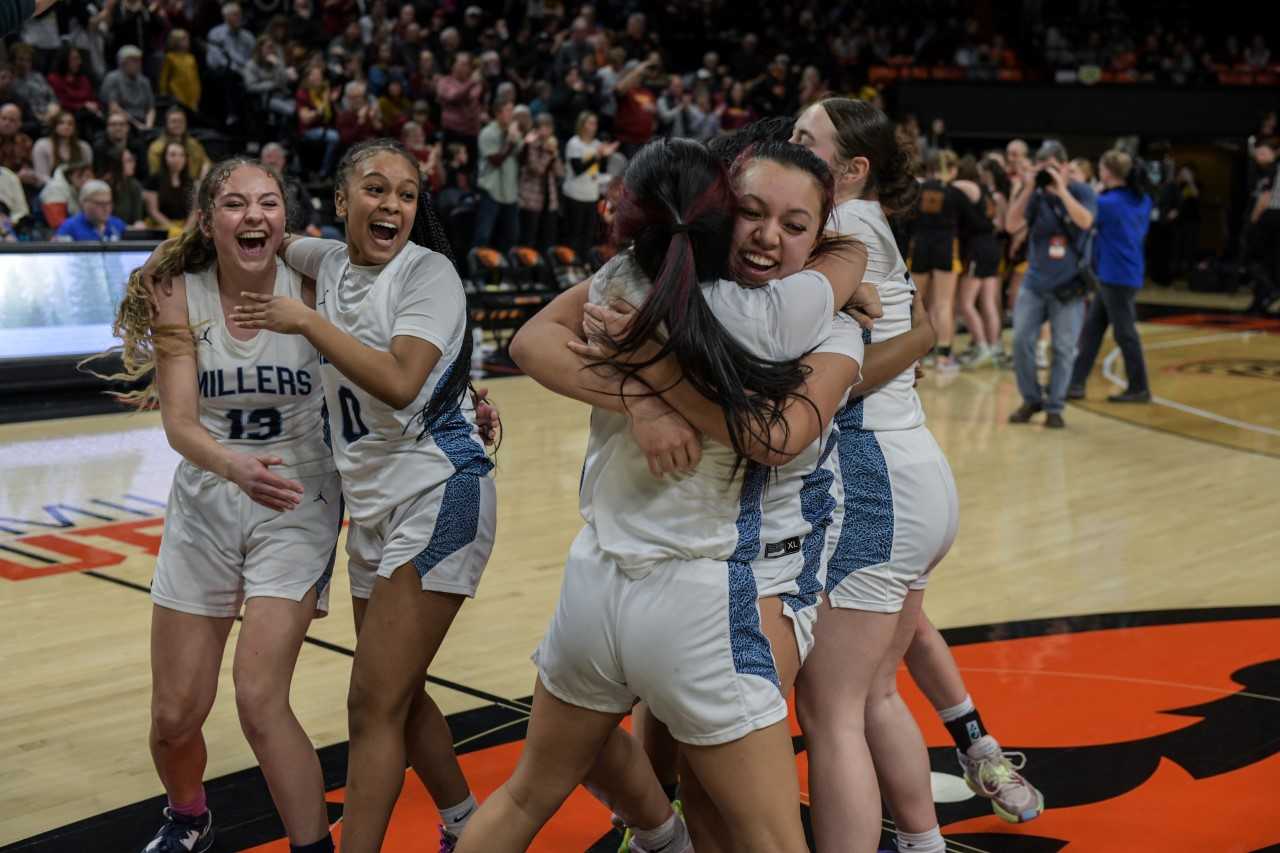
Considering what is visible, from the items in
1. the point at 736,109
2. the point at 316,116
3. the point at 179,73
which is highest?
the point at 179,73

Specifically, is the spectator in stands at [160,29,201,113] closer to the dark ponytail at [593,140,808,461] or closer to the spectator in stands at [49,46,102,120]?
the spectator in stands at [49,46,102,120]

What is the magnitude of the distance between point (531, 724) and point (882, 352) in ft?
3.38

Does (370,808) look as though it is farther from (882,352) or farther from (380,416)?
(882,352)

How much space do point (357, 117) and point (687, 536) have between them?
1169 cm

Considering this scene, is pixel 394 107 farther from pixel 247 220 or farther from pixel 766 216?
pixel 766 216

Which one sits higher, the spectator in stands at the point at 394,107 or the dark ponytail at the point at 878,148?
the dark ponytail at the point at 878,148

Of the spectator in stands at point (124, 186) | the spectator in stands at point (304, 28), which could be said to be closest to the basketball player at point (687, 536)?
the spectator in stands at point (124, 186)

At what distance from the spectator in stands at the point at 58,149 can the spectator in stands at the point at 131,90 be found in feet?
4.26

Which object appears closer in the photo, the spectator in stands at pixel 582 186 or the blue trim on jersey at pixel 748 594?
the blue trim on jersey at pixel 748 594

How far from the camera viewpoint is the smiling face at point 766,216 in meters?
2.31

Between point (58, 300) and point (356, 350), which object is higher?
point (356, 350)

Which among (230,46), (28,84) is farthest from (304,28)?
(28,84)

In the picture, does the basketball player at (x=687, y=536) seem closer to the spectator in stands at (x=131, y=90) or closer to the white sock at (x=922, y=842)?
the white sock at (x=922, y=842)

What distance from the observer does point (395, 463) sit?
2943 millimetres
